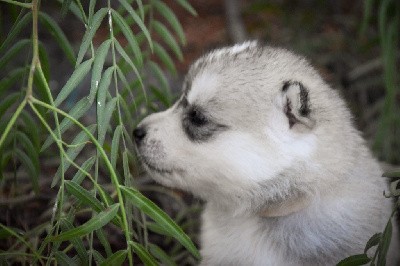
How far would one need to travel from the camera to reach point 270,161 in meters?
2.66

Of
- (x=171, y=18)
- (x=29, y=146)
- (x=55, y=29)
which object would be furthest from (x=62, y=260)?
(x=171, y=18)

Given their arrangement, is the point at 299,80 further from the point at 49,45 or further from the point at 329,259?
the point at 49,45

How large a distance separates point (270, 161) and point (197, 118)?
35 cm

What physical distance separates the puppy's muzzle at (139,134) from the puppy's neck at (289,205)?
1.96 ft

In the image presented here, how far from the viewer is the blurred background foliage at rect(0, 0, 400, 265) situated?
236cm

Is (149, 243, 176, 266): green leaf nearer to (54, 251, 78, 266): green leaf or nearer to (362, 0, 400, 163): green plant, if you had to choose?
(54, 251, 78, 266): green leaf

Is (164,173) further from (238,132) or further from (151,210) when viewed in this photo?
(151,210)

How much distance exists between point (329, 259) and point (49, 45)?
156 inches

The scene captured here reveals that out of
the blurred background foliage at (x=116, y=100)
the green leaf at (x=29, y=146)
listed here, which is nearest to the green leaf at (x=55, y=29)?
the blurred background foliage at (x=116, y=100)

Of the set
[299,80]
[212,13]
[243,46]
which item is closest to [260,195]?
[299,80]

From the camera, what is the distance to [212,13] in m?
7.21

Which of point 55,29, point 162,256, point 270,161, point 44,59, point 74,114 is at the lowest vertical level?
point 162,256

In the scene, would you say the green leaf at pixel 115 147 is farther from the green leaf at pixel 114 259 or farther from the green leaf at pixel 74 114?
the green leaf at pixel 114 259

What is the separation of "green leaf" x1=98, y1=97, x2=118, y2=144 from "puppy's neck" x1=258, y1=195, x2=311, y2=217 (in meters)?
0.77
